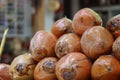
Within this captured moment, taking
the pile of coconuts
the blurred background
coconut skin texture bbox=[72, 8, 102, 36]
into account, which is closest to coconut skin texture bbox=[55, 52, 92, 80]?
the pile of coconuts

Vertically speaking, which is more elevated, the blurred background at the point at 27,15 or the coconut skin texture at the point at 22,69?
the coconut skin texture at the point at 22,69

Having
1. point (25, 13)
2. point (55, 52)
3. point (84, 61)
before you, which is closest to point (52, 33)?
point (55, 52)

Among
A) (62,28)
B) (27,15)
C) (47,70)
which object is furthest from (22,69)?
(27,15)

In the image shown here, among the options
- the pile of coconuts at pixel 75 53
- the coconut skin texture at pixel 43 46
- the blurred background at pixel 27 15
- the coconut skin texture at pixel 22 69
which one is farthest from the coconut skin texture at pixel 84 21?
the blurred background at pixel 27 15

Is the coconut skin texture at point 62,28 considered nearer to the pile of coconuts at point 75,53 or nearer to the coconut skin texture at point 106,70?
the pile of coconuts at point 75,53

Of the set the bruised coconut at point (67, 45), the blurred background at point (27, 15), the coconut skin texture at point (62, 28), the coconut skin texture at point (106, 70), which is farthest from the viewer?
the blurred background at point (27, 15)

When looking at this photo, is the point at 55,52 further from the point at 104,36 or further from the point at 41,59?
the point at 104,36

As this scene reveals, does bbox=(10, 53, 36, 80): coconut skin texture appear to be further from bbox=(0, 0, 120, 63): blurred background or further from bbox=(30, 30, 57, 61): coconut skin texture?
bbox=(0, 0, 120, 63): blurred background

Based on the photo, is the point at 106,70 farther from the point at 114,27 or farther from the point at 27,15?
the point at 27,15
